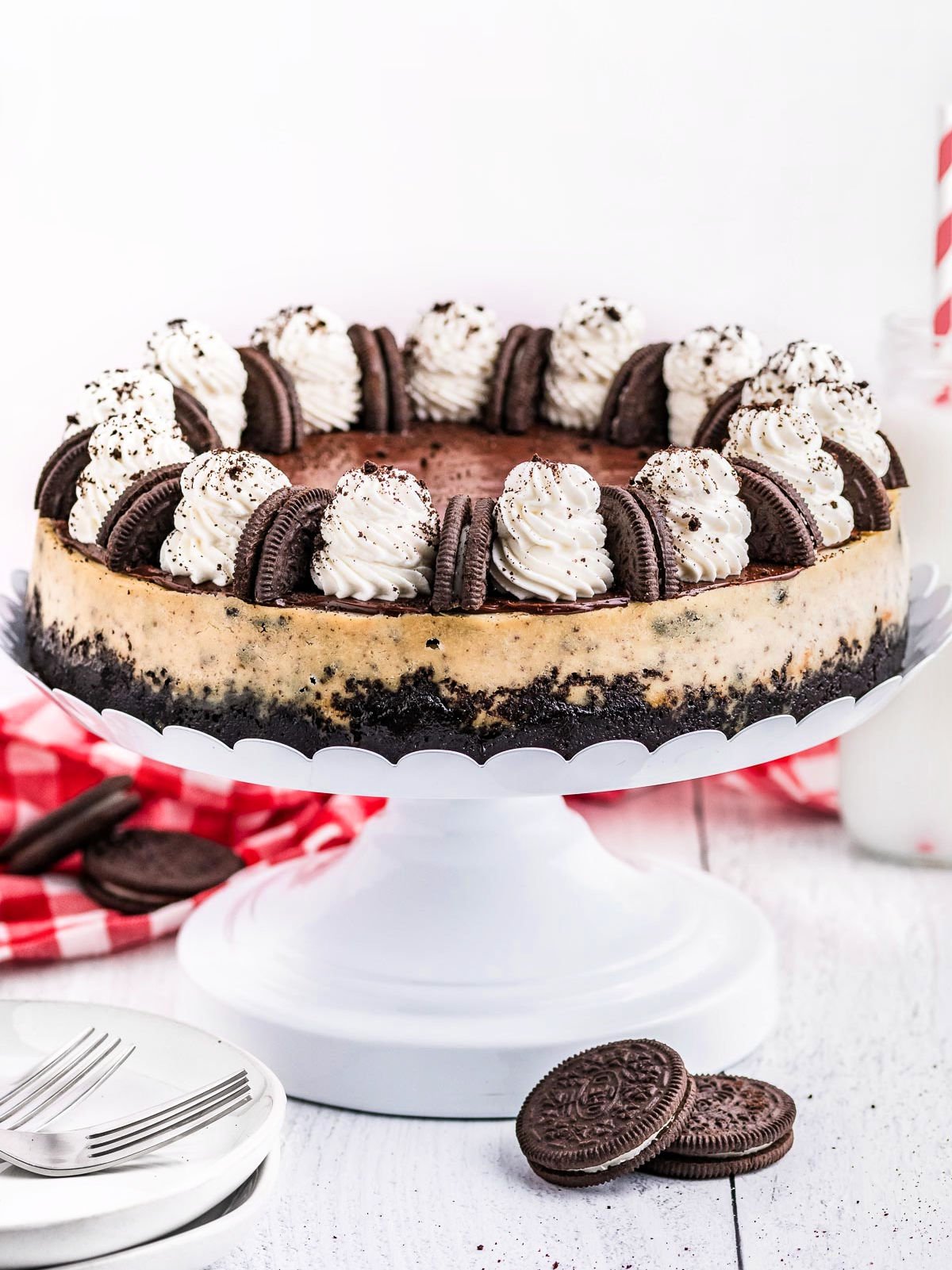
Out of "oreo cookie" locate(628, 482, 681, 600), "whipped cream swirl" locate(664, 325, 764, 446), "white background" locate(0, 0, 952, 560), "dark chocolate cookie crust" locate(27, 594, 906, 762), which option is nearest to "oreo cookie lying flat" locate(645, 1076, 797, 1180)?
"dark chocolate cookie crust" locate(27, 594, 906, 762)

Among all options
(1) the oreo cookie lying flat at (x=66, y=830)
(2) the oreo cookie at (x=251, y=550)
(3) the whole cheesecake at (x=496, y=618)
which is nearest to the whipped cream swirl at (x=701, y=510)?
(3) the whole cheesecake at (x=496, y=618)

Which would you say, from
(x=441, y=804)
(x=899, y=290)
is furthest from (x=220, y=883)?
(x=899, y=290)

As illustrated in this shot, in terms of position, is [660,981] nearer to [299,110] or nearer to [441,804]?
[441,804]

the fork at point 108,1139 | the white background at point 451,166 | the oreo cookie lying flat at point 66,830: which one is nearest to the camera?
the fork at point 108,1139

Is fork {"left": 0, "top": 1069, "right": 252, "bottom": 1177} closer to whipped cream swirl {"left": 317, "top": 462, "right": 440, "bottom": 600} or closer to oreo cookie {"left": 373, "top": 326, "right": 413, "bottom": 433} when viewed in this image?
whipped cream swirl {"left": 317, "top": 462, "right": 440, "bottom": 600}

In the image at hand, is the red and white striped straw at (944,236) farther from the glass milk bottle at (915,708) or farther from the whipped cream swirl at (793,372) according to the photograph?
the whipped cream swirl at (793,372)

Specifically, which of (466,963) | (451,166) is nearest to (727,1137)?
(466,963)
